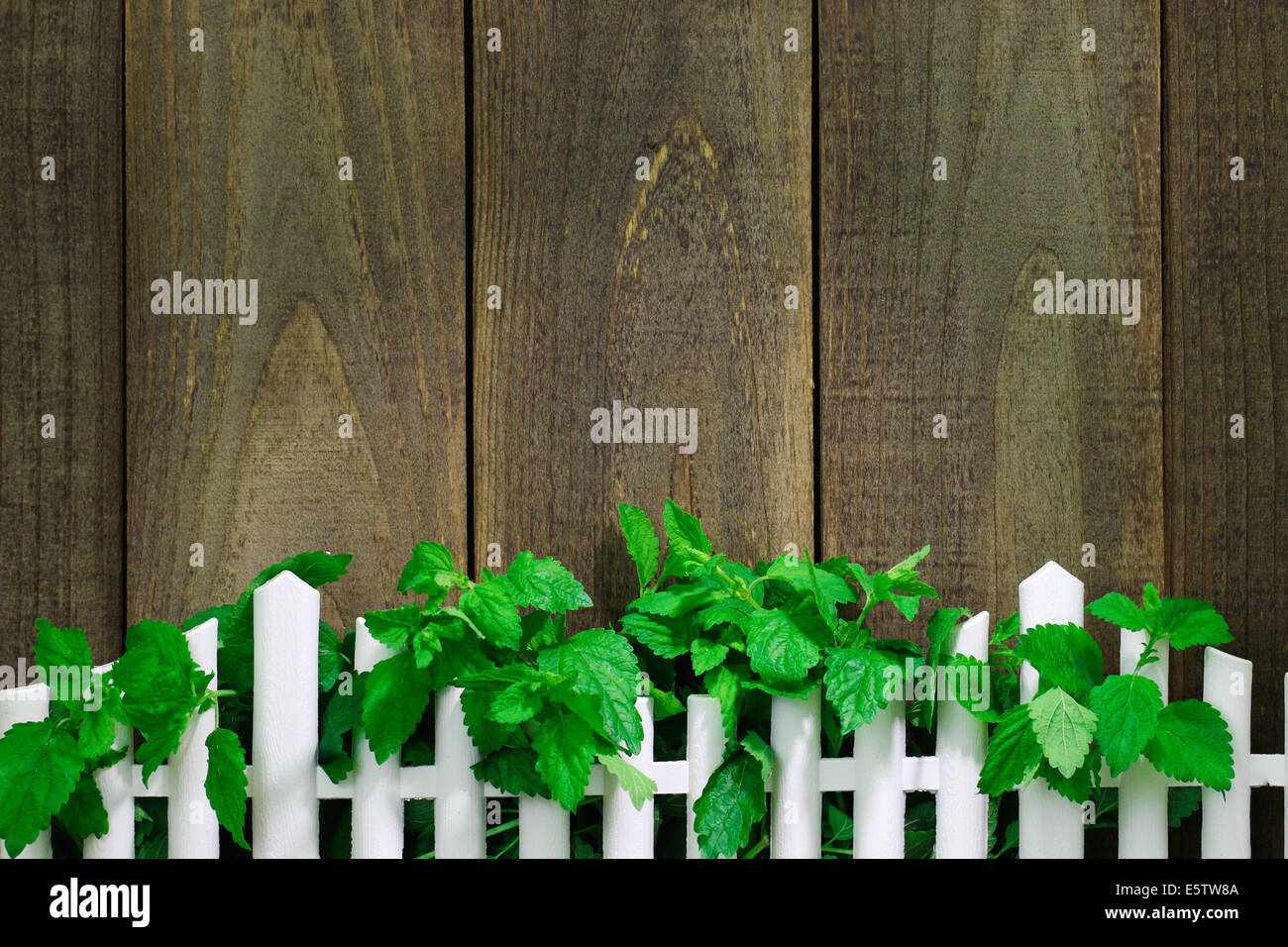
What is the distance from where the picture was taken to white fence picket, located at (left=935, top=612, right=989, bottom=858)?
96 centimetres

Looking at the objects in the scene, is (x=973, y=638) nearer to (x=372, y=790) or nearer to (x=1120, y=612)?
(x=1120, y=612)

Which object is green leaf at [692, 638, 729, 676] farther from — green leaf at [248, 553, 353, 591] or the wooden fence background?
green leaf at [248, 553, 353, 591]

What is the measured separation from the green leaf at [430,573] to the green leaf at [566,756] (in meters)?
0.18

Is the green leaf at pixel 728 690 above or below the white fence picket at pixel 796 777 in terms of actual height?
above

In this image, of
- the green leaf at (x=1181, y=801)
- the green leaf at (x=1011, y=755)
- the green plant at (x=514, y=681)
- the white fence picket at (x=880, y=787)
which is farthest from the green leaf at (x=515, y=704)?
the green leaf at (x=1181, y=801)

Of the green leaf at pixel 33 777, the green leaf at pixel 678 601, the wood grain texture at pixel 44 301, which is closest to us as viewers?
the green leaf at pixel 33 777

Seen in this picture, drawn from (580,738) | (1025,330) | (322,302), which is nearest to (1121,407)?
(1025,330)

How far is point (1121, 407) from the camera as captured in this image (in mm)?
1123

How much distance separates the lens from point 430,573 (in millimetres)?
930

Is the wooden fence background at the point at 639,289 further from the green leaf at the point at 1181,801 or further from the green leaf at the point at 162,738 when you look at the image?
the green leaf at the point at 162,738

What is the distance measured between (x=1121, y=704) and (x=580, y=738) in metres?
0.54

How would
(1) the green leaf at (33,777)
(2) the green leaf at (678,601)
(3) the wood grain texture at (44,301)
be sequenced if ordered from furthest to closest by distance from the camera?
(3) the wood grain texture at (44,301), (2) the green leaf at (678,601), (1) the green leaf at (33,777)

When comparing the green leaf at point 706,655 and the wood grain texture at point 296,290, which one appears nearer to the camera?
the green leaf at point 706,655

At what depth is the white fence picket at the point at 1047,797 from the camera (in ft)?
3.18
